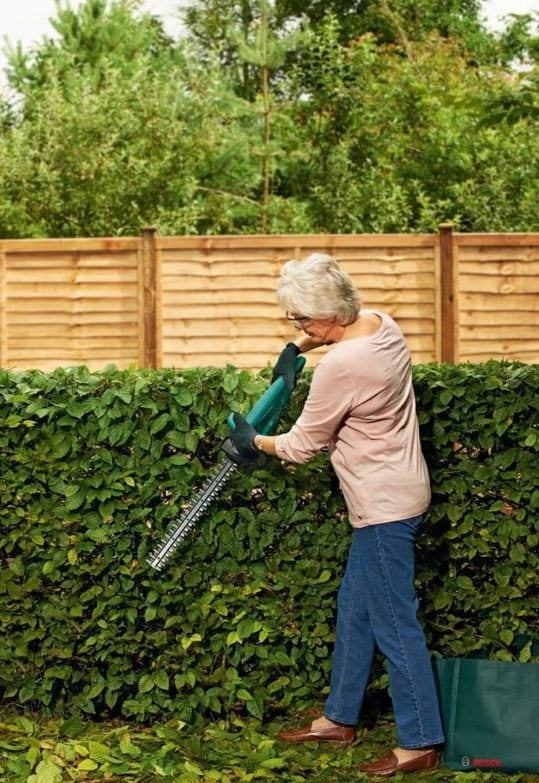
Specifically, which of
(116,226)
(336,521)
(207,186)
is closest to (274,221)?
(207,186)

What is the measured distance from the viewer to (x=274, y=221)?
18406mm

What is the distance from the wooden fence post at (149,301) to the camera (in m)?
11.8

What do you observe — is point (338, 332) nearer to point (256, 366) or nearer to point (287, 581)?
point (287, 581)

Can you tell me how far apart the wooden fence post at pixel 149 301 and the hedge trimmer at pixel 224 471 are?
286 inches

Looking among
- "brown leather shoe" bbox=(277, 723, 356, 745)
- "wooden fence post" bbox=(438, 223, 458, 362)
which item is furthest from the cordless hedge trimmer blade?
"wooden fence post" bbox=(438, 223, 458, 362)

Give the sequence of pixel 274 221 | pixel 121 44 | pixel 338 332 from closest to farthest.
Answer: pixel 338 332
pixel 274 221
pixel 121 44

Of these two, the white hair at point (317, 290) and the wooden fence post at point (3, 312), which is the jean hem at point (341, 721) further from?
the wooden fence post at point (3, 312)

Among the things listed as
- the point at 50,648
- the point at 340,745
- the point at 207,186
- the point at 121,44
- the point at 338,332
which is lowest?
the point at 340,745

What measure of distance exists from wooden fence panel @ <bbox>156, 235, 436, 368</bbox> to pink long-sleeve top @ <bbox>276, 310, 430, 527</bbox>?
24.1 ft

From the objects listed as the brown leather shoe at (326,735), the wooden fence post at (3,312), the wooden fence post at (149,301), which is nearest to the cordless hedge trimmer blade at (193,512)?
the brown leather shoe at (326,735)

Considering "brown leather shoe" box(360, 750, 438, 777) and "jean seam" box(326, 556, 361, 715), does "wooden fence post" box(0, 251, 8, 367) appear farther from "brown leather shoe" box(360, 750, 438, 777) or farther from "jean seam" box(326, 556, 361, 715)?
"brown leather shoe" box(360, 750, 438, 777)

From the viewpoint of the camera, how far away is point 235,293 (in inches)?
463

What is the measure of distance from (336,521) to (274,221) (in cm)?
1405

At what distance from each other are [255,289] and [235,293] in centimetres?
20
